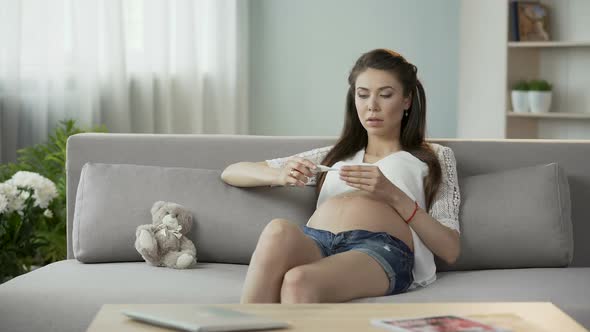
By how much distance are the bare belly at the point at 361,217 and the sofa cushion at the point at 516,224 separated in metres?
0.25

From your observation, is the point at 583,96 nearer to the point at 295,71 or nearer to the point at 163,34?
the point at 295,71

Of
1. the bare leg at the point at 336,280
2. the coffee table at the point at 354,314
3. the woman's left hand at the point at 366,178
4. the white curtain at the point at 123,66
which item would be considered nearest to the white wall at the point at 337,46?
the white curtain at the point at 123,66

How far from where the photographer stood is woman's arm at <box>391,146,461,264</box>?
2465 mm

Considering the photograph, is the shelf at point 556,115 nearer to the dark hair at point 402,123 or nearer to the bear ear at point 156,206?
the dark hair at point 402,123

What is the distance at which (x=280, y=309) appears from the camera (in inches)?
67.7

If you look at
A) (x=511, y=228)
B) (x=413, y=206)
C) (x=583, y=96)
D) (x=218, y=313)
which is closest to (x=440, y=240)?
(x=413, y=206)

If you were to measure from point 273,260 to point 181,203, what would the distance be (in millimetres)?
674

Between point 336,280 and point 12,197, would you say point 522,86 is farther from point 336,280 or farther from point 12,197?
point 336,280

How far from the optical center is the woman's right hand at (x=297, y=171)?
8.29 ft

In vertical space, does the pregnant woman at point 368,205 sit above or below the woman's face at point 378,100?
below

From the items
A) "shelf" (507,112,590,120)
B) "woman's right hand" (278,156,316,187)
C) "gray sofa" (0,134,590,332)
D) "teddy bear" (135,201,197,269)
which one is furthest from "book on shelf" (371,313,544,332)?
"shelf" (507,112,590,120)

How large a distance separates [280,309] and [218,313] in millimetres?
153

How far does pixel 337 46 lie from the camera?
216 inches

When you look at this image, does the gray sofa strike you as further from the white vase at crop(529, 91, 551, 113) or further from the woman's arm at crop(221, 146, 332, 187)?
the white vase at crop(529, 91, 551, 113)
